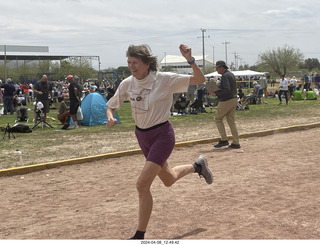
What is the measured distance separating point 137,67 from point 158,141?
0.69 metres

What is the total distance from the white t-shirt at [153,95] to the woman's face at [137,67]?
0.19 ft

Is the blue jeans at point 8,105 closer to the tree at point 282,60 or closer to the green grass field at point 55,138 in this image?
the green grass field at point 55,138

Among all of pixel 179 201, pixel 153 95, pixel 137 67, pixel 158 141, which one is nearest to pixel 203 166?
pixel 179 201

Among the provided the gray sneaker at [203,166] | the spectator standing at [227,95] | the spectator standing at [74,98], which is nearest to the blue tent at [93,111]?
the spectator standing at [74,98]

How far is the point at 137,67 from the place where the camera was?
411cm

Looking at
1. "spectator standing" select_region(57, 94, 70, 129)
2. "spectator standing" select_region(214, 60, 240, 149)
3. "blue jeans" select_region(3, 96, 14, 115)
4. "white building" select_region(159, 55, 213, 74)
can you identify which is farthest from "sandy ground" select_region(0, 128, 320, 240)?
"white building" select_region(159, 55, 213, 74)

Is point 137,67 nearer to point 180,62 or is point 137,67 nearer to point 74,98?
point 74,98

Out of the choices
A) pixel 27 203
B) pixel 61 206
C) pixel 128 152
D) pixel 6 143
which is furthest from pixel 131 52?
pixel 6 143

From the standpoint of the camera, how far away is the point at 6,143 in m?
11.7

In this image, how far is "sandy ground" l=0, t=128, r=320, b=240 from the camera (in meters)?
4.45

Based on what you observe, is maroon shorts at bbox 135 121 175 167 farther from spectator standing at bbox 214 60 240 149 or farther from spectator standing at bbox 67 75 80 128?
spectator standing at bbox 67 75 80 128

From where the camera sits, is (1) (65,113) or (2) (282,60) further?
(2) (282,60)

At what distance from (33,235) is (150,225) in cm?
117

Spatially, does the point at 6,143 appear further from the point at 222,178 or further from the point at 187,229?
the point at 187,229
